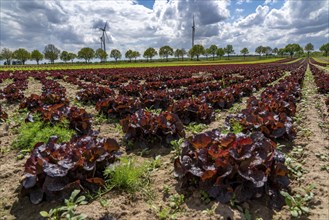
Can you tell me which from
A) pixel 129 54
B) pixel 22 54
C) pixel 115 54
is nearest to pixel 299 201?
pixel 22 54

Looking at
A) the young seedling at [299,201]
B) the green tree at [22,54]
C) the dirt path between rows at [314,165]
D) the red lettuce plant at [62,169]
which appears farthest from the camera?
the green tree at [22,54]

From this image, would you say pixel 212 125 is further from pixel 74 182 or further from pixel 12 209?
pixel 12 209

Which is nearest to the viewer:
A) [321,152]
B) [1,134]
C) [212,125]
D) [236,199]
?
[236,199]

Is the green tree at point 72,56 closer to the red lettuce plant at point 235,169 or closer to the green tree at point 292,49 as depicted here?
the green tree at point 292,49

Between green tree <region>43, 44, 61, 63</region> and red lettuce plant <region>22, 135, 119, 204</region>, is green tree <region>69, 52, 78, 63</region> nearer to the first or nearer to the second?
green tree <region>43, 44, 61, 63</region>

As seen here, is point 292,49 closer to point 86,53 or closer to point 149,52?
point 149,52

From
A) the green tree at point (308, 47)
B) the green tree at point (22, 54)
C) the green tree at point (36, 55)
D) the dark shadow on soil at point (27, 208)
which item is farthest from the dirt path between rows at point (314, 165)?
the green tree at point (308, 47)

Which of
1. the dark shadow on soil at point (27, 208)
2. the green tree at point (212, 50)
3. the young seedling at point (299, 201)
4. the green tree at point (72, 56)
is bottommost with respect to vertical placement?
the dark shadow on soil at point (27, 208)

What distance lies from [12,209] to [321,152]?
509 cm

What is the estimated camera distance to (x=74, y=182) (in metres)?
3.53

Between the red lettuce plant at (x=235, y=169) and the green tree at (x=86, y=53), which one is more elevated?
the green tree at (x=86, y=53)

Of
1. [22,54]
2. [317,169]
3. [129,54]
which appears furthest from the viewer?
[129,54]

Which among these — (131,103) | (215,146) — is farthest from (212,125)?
(215,146)

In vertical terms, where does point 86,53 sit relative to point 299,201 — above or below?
above
